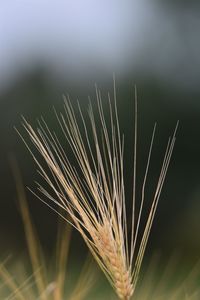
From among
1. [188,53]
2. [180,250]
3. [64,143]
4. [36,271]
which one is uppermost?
[36,271]

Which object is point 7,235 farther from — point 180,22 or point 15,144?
point 180,22

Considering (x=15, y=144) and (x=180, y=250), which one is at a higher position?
(x=15, y=144)

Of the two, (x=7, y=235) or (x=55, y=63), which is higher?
(x=55, y=63)

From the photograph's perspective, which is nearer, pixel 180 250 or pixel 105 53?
pixel 180 250

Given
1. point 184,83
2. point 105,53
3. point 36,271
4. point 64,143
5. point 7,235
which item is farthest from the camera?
point 105,53

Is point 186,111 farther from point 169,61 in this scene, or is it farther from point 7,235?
point 7,235

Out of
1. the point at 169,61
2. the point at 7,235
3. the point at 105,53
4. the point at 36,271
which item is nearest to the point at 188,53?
the point at 169,61

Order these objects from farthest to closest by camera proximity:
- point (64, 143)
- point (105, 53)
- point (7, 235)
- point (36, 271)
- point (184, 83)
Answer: point (105, 53) → point (184, 83) → point (7, 235) → point (64, 143) → point (36, 271)

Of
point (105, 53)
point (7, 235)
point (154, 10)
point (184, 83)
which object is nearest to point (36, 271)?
point (7, 235)

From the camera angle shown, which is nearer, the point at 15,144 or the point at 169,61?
the point at 15,144
